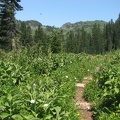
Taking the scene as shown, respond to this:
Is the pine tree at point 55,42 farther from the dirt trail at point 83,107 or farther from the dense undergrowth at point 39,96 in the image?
the dirt trail at point 83,107

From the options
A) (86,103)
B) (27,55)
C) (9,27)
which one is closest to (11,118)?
(86,103)

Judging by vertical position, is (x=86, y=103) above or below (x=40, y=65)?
below

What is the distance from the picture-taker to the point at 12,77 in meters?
9.08

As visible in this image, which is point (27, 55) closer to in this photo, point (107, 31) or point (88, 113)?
point (88, 113)

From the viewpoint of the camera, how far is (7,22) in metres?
35.0

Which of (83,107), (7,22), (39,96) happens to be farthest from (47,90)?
(7,22)

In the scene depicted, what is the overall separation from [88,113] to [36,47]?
27.5 ft

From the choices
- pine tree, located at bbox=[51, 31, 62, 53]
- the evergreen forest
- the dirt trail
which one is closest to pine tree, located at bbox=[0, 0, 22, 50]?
pine tree, located at bbox=[51, 31, 62, 53]

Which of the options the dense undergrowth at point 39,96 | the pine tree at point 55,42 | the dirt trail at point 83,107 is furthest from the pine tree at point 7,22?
the dirt trail at point 83,107

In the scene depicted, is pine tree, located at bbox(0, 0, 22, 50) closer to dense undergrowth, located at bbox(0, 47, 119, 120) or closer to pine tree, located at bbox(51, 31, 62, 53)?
pine tree, located at bbox(51, 31, 62, 53)

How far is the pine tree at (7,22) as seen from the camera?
34.5 meters

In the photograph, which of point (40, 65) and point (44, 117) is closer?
point (44, 117)

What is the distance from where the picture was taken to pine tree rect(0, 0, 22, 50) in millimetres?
34500

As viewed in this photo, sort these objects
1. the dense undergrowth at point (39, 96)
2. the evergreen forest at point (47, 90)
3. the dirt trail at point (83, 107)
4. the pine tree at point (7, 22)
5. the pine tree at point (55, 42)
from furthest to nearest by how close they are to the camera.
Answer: the pine tree at point (55, 42) < the pine tree at point (7, 22) < the dirt trail at point (83, 107) < the evergreen forest at point (47, 90) < the dense undergrowth at point (39, 96)
